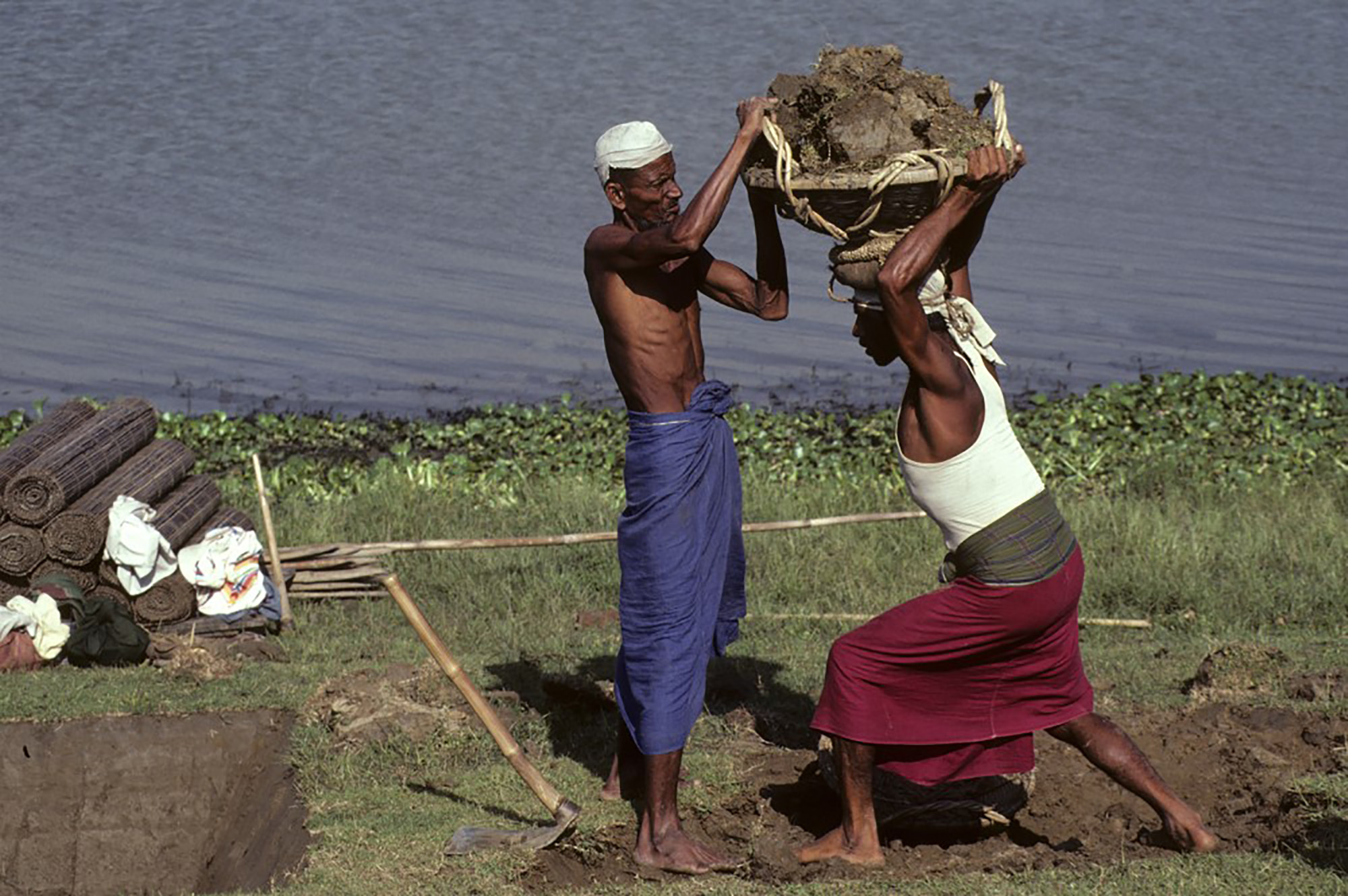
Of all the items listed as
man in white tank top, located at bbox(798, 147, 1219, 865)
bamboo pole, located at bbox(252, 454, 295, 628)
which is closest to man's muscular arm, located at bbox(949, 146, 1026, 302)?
man in white tank top, located at bbox(798, 147, 1219, 865)

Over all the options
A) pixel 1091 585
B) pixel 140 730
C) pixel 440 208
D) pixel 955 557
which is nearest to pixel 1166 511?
pixel 1091 585

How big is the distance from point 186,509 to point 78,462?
588 millimetres

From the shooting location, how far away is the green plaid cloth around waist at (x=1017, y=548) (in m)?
5.63

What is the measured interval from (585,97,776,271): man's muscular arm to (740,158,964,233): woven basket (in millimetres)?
96

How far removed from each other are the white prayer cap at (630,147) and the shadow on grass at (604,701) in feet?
7.89

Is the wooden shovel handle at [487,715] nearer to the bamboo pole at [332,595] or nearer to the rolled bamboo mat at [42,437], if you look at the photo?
the bamboo pole at [332,595]

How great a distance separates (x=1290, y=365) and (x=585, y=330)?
5.90 meters

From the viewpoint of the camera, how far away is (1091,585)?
9.47 meters

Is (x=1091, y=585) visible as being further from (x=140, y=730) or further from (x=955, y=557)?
(x=140, y=730)

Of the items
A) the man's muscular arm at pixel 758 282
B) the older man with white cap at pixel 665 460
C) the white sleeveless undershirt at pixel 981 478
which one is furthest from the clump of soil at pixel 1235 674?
the man's muscular arm at pixel 758 282

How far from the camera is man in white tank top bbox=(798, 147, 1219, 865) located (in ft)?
18.1

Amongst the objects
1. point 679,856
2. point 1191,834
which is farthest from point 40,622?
point 1191,834

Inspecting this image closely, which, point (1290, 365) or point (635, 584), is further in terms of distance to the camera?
point (1290, 365)

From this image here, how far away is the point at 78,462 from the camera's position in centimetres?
907
